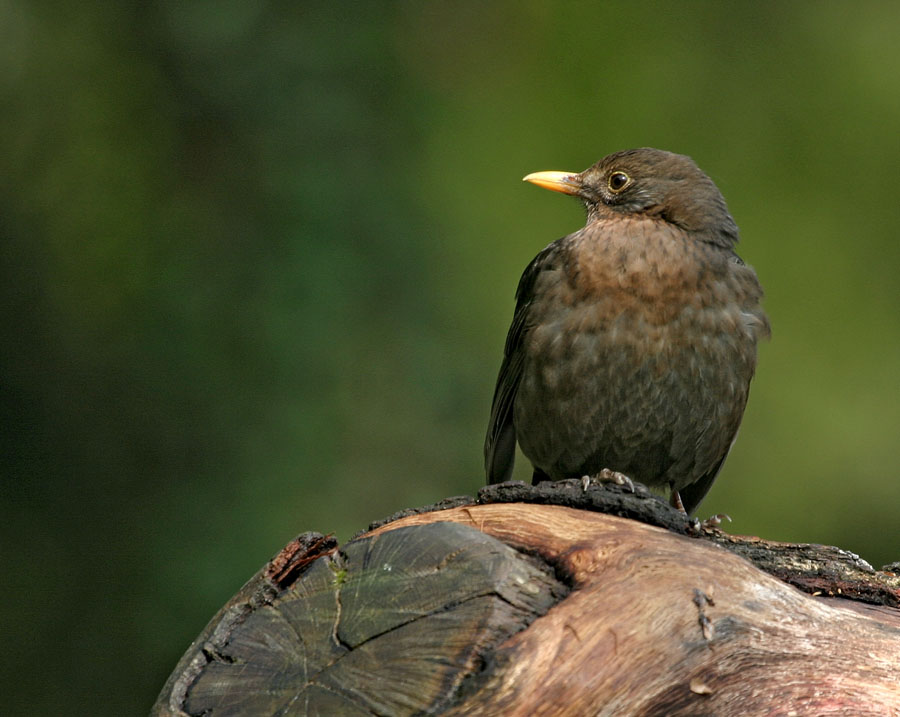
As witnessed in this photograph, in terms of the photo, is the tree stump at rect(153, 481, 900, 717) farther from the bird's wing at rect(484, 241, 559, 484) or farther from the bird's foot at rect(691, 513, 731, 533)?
the bird's wing at rect(484, 241, 559, 484)

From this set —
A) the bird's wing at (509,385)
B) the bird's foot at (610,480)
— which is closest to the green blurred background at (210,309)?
the bird's wing at (509,385)

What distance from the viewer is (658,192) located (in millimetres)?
4840

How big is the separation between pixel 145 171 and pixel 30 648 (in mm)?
1943

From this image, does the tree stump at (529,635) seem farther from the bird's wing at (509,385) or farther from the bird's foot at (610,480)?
the bird's wing at (509,385)

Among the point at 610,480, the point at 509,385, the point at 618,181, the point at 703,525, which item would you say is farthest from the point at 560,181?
the point at 703,525

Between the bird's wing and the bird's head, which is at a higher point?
the bird's head

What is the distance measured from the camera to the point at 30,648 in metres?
4.90

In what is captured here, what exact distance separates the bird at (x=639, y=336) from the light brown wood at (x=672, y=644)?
1841mm

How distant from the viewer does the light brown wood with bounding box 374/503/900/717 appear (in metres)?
2.29

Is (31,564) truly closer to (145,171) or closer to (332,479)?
(332,479)

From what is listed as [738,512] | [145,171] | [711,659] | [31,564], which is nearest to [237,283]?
[145,171]

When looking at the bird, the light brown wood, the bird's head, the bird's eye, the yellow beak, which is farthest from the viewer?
the yellow beak

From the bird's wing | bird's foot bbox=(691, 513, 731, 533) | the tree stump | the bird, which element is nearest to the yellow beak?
the bird

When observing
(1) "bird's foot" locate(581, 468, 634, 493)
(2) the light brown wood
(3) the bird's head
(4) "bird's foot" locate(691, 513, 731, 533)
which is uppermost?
(3) the bird's head
